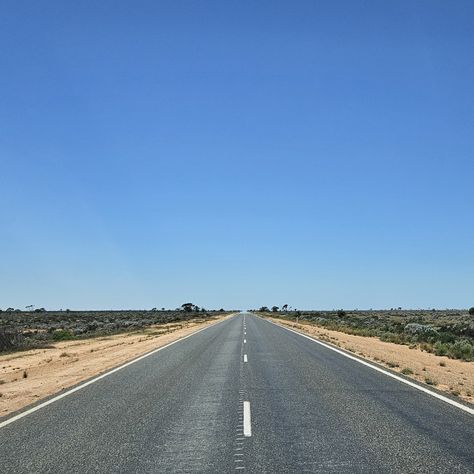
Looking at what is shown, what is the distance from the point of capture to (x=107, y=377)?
53.6 feet

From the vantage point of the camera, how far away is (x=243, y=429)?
8.86 m

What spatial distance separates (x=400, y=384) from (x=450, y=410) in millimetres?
3875

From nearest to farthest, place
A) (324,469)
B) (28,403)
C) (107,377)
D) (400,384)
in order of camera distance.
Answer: (324,469), (28,403), (400,384), (107,377)

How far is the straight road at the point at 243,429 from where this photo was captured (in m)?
6.93

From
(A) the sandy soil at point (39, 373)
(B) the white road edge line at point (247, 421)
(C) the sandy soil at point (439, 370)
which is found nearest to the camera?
(B) the white road edge line at point (247, 421)

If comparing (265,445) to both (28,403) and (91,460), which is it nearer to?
(91,460)

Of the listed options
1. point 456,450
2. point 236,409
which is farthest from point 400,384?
point 456,450

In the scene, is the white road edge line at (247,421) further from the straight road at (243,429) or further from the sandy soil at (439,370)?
the sandy soil at (439,370)

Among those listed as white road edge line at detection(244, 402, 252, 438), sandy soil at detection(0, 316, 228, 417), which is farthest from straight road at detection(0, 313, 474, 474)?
sandy soil at detection(0, 316, 228, 417)

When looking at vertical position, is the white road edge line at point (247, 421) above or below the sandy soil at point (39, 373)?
below

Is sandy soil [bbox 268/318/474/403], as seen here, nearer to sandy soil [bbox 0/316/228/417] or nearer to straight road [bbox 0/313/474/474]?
straight road [bbox 0/313/474/474]

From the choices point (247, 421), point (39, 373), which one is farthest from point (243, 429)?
point (39, 373)

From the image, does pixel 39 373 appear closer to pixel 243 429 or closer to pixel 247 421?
pixel 247 421

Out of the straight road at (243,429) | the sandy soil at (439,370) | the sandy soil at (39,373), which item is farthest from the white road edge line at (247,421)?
the sandy soil at (439,370)
